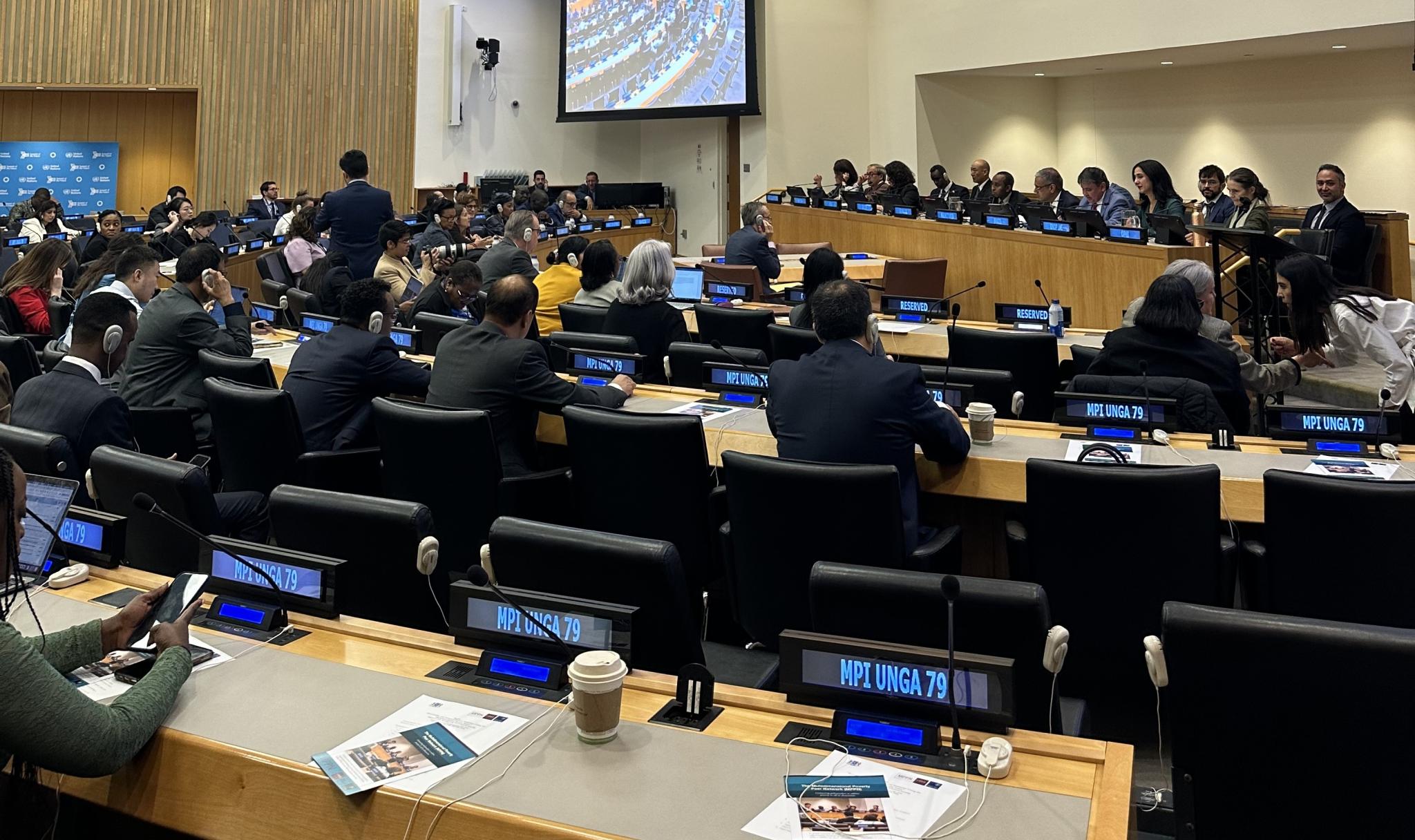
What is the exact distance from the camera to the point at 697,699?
6.57 feet

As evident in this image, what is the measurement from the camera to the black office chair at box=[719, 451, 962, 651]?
2973 millimetres

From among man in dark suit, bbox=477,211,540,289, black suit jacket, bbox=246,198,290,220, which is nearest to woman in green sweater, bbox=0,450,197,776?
man in dark suit, bbox=477,211,540,289

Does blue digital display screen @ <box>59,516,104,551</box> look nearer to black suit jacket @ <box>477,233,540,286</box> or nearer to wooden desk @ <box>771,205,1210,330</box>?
black suit jacket @ <box>477,233,540,286</box>

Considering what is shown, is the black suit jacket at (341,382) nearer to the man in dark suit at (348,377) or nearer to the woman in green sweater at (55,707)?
the man in dark suit at (348,377)

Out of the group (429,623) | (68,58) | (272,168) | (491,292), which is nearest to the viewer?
(429,623)

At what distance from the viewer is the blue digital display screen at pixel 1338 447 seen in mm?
3604

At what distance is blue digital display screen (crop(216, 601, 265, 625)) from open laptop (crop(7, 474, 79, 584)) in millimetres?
447

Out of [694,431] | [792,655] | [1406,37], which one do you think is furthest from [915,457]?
[1406,37]

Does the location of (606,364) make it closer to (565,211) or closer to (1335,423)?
(1335,423)

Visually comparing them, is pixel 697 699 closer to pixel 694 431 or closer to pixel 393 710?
pixel 393 710

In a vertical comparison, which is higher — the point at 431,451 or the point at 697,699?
the point at 431,451

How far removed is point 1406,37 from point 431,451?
10.0 meters

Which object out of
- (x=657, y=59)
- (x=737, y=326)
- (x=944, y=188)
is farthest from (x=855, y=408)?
(x=657, y=59)

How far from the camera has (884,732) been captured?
1888 millimetres
